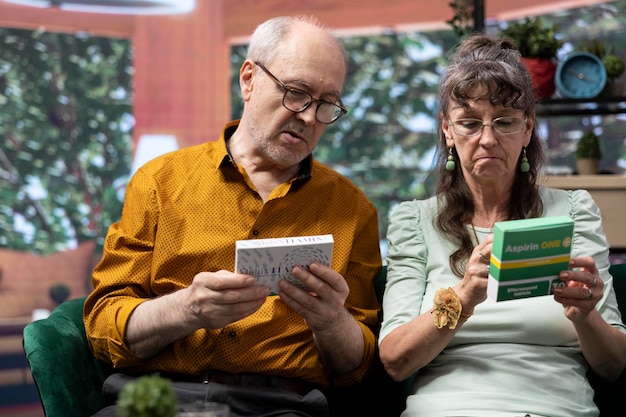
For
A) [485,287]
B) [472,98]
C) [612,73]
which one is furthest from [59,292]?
[485,287]

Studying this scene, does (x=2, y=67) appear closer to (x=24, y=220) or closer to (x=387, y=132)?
(x=24, y=220)

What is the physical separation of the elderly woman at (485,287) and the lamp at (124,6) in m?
3.07

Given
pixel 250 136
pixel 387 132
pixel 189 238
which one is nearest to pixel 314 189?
pixel 250 136

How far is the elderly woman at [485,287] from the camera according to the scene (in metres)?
1.76

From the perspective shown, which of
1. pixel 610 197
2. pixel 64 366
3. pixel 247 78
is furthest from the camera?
pixel 610 197

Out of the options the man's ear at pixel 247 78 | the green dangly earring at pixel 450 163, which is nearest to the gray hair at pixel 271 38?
the man's ear at pixel 247 78

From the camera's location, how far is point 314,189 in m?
2.09

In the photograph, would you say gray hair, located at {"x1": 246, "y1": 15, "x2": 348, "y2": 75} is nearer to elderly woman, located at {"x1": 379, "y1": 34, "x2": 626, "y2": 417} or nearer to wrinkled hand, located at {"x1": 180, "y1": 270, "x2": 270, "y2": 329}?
elderly woman, located at {"x1": 379, "y1": 34, "x2": 626, "y2": 417}

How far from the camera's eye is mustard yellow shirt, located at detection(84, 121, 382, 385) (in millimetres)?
1876

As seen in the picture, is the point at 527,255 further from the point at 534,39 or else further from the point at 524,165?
the point at 534,39

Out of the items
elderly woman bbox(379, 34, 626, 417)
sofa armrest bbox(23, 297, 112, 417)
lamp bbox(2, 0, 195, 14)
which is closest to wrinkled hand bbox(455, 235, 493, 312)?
elderly woman bbox(379, 34, 626, 417)

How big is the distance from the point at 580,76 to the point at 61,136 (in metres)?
3.02

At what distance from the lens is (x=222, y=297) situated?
1630mm

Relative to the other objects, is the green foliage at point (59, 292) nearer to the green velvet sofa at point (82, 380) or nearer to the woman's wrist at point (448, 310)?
the green velvet sofa at point (82, 380)
